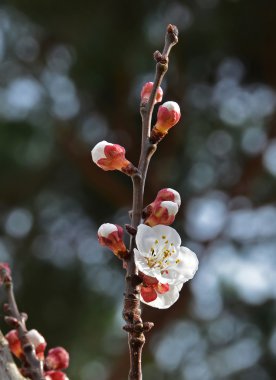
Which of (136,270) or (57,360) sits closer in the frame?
(136,270)

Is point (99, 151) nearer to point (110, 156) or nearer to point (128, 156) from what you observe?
point (110, 156)

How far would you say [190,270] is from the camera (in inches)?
22.7

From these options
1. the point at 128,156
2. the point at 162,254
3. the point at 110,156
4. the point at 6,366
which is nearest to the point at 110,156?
the point at 110,156

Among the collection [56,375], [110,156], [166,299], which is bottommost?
[56,375]

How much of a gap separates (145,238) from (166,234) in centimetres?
4

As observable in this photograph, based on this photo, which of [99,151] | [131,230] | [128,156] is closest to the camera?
[131,230]

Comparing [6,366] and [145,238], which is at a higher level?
[145,238]

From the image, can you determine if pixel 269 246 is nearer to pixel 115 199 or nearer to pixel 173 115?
pixel 115 199

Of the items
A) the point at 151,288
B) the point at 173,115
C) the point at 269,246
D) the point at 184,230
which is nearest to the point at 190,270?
the point at 151,288

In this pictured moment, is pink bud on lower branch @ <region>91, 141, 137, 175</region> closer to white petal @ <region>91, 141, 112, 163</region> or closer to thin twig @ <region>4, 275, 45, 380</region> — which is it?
white petal @ <region>91, 141, 112, 163</region>

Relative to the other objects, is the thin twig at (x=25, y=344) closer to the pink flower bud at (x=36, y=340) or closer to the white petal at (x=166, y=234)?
the pink flower bud at (x=36, y=340)

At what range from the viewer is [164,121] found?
0.60 meters

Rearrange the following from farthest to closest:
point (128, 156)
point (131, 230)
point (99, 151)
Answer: point (128, 156), point (99, 151), point (131, 230)

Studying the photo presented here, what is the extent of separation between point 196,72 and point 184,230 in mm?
829
